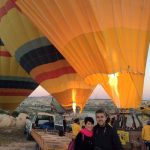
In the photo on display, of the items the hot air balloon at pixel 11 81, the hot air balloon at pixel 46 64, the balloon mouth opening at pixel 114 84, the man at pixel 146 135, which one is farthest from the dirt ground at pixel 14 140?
the man at pixel 146 135

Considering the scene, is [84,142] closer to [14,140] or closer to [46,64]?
[46,64]

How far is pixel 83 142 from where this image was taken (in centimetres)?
599

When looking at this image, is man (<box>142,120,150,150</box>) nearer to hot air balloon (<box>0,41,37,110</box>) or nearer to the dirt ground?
the dirt ground

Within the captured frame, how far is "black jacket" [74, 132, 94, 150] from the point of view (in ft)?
19.6

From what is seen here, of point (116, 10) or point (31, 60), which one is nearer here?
point (116, 10)

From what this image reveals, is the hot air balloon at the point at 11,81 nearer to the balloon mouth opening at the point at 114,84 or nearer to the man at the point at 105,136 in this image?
the balloon mouth opening at the point at 114,84

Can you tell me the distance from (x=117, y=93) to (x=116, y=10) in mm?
2500

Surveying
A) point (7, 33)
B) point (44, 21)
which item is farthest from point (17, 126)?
point (44, 21)

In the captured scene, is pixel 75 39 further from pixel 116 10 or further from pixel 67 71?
pixel 67 71

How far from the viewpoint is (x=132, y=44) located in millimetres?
11297

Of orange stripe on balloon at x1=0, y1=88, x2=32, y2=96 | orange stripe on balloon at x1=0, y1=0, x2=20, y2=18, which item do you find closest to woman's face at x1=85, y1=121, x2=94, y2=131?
orange stripe on balloon at x1=0, y1=0, x2=20, y2=18

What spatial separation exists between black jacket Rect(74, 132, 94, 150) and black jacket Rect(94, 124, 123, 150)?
0.11 metres

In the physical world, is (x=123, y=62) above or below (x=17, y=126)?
above

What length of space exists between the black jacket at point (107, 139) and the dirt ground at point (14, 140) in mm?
11798
